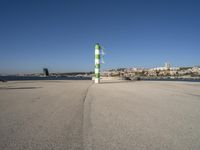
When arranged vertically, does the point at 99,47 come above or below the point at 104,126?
above

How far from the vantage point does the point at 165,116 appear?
553cm

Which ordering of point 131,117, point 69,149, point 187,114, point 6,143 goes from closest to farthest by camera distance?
point 69,149 → point 6,143 → point 131,117 → point 187,114

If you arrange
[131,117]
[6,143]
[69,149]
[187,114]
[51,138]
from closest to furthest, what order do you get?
[69,149] → [6,143] → [51,138] → [131,117] → [187,114]

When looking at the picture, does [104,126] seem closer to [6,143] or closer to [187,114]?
[6,143]

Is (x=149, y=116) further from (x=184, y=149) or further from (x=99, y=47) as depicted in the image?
(x=99, y=47)

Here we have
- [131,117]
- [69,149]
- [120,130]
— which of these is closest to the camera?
[69,149]

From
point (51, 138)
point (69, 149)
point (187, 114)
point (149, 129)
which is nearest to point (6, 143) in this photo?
point (51, 138)

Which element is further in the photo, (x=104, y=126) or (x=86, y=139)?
(x=104, y=126)

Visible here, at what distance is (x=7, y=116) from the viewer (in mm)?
5449

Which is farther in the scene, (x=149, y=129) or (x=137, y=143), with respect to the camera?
(x=149, y=129)

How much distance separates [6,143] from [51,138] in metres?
0.70

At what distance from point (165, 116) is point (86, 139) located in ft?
8.71

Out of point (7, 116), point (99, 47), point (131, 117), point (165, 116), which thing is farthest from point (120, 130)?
point (99, 47)

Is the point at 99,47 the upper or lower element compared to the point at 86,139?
upper
